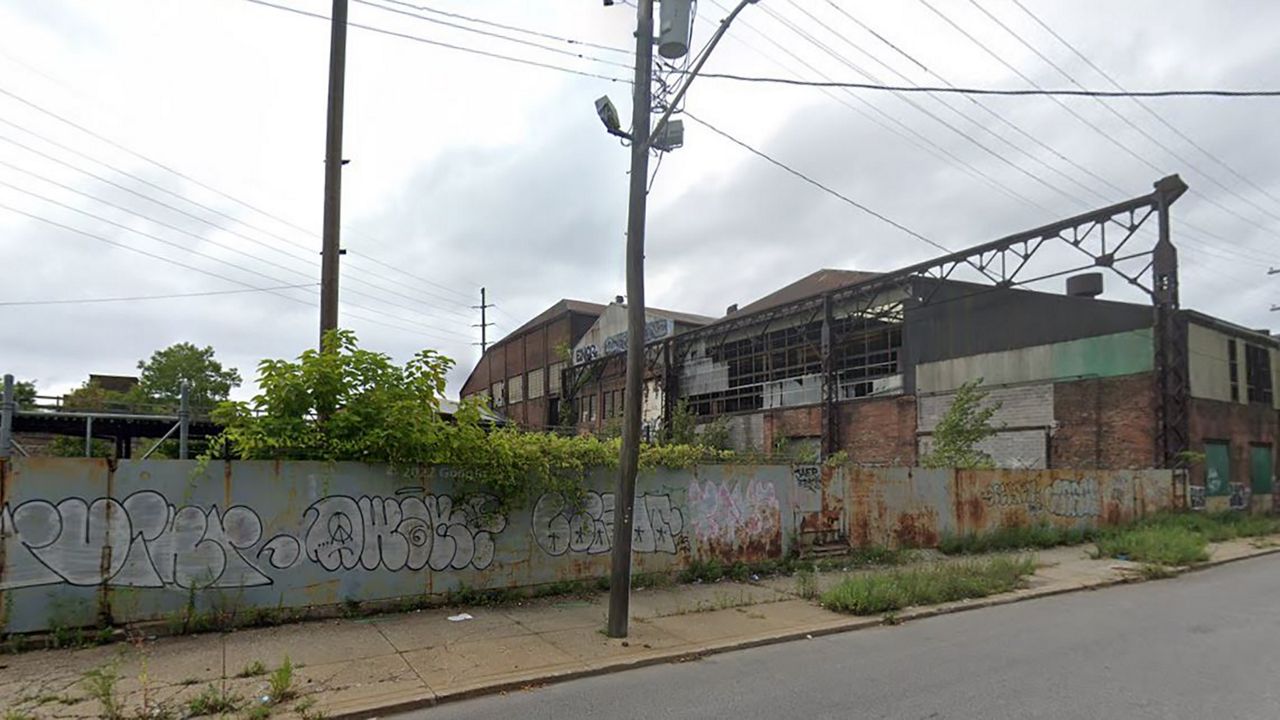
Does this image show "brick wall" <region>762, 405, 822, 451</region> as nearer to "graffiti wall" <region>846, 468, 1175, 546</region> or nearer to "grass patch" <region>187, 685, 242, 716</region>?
"graffiti wall" <region>846, 468, 1175, 546</region>

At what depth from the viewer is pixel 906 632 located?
896cm

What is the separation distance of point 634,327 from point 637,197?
5.02 feet

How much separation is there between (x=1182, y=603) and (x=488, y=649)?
10100 mm

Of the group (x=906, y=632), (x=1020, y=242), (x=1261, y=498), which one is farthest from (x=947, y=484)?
(x=1261, y=498)

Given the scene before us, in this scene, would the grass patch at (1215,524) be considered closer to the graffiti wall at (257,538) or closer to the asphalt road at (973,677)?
the asphalt road at (973,677)

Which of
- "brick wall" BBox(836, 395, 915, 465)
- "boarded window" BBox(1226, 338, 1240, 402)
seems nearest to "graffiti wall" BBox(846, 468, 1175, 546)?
"boarded window" BBox(1226, 338, 1240, 402)

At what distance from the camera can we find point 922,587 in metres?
10.7

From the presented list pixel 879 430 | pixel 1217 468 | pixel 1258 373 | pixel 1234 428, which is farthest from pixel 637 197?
pixel 1258 373

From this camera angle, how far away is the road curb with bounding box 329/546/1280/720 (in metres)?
6.09

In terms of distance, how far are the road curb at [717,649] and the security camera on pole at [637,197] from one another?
95cm

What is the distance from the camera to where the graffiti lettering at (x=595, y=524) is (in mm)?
10625

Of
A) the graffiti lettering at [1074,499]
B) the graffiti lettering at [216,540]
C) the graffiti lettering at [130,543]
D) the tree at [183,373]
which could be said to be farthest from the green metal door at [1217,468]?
the tree at [183,373]

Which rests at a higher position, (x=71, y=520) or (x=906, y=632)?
(x=71, y=520)

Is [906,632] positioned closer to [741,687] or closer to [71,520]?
[741,687]
